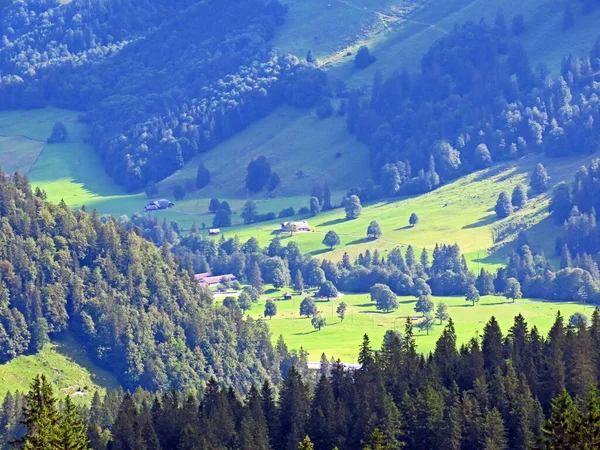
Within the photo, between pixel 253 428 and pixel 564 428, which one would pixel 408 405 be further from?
pixel 564 428

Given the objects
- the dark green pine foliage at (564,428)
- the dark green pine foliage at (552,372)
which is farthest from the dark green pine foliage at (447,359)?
the dark green pine foliage at (564,428)

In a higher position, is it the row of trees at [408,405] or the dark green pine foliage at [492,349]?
the dark green pine foliage at [492,349]

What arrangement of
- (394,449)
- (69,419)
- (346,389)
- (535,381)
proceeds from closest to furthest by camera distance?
(69,419)
(394,449)
(535,381)
(346,389)

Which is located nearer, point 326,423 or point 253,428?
point 253,428

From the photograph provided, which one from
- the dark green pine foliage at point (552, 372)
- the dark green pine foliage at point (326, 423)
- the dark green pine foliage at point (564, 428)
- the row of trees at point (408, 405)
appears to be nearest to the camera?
the dark green pine foliage at point (564, 428)

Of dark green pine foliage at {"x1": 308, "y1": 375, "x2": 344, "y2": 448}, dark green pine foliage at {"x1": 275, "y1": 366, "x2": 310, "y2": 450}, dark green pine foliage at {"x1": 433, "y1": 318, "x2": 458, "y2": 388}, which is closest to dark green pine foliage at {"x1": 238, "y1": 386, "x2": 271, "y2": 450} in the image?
dark green pine foliage at {"x1": 275, "y1": 366, "x2": 310, "y2": 450}

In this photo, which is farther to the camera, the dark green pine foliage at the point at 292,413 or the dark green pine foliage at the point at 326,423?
the dark green pine foliage at the point at 292,413

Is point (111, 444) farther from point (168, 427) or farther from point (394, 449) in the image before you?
point (394, 449)

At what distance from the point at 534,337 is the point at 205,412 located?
31.7 m

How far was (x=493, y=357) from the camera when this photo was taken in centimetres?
14788

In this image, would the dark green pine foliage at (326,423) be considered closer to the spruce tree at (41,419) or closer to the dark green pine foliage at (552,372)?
the dark green pine foliage at (552,372)

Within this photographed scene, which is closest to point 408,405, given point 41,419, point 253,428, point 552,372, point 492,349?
point 253,428

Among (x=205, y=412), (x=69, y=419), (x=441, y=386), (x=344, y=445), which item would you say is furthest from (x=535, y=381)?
(x=69, y=419)

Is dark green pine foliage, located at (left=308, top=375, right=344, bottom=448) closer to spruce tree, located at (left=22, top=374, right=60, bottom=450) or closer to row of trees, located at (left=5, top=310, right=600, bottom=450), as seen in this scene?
row of trees, located at (left=5, top=310, right=600, bottom=450)
